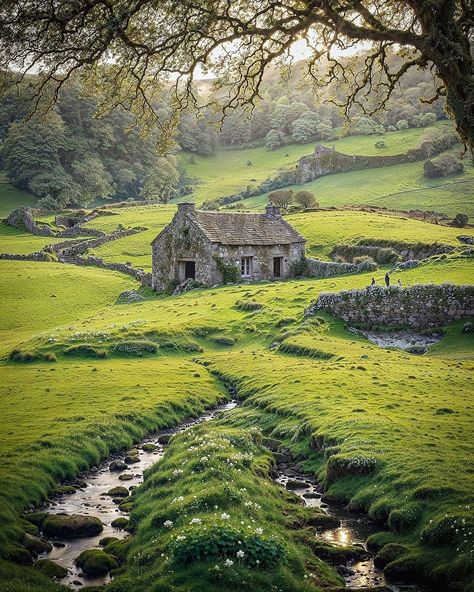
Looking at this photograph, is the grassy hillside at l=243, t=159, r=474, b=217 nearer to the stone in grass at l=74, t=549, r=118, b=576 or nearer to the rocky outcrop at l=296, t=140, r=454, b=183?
the rocky outcrop at l=296, t=140, r=454, b=183

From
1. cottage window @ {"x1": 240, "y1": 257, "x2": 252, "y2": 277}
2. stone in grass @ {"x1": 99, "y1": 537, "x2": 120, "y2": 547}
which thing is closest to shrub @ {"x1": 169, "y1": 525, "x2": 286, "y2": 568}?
stone in grass @ {"x1": 99, "y1": 537, "x2": 120, "y2": 547}

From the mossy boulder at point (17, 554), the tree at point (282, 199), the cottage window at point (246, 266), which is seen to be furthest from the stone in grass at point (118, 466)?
the tree at point (282, 199)

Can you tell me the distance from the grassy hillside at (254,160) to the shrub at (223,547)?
92329mm

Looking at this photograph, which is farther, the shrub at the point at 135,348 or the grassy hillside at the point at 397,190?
the grassy hillside at the point at 397,190

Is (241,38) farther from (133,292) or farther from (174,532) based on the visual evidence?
(133,292)

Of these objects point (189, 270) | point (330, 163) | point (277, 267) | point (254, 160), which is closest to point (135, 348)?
point (189, 270)

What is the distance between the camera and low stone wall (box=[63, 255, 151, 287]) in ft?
208

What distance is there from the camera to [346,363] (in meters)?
31.7

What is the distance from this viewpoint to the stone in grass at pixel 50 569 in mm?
14227

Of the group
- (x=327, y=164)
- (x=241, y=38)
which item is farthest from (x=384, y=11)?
(x=327, y=164)

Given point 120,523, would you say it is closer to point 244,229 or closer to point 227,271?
point 227,271

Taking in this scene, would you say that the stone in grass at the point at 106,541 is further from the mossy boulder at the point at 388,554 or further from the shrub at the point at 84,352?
the shrub at the point at 84,352

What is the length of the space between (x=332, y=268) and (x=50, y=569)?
150 ft

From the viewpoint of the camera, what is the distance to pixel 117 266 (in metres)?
71.5
